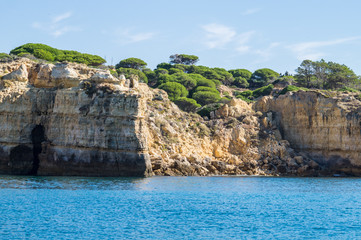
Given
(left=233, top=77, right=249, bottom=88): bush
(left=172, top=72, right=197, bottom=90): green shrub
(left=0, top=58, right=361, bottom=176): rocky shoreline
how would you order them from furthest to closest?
(left=233, top=77, right=249, bottom=88): bush, (left=172, top=72, right=197, bottom=90): green shrub, (left=0, top=58, right=361, bottom=176): rocky shoreline

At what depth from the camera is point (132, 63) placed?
89.6 m

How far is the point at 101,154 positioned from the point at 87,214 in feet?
62.9

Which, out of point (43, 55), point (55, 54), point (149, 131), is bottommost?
point (149, 131)

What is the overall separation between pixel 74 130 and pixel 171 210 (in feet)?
65.3

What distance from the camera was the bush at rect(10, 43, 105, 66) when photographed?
64500mm

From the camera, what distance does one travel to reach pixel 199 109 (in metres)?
62.6

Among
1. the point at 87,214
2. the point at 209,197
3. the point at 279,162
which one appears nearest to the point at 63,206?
the point at 87,214

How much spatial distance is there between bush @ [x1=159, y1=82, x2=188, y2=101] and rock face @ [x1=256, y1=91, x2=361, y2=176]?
16499 mm

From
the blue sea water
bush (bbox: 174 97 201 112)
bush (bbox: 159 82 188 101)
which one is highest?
bush (bbox: 159 82 188 101)

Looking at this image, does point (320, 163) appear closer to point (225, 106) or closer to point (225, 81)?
point (225, 106)

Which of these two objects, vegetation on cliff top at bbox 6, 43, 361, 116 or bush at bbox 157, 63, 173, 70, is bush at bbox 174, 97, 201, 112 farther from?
bush at bbox 157, 63, 173, 70

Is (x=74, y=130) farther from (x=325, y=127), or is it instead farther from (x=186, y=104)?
(x=325, y=127)

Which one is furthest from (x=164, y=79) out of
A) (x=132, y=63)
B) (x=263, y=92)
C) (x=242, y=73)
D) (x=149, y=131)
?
(x=149, y=131)

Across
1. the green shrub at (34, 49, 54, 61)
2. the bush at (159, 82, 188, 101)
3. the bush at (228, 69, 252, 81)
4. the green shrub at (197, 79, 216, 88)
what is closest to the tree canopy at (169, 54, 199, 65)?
the bush at (228, 69, 252, 81)
